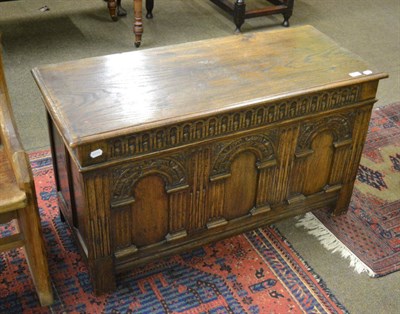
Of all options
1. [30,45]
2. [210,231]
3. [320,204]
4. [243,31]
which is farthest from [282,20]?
[210,231]

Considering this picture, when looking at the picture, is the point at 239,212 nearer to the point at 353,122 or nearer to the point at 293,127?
the point at 293,127

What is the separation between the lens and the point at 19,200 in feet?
5.41

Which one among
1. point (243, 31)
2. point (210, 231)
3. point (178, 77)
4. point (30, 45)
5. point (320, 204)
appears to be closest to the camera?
point (178, 77)

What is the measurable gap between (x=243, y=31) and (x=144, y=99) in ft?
8.23

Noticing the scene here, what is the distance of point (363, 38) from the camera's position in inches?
163

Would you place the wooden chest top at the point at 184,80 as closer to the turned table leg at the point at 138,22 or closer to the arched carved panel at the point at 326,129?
the arched carved panel at the point at 326,129

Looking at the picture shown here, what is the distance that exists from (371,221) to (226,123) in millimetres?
944

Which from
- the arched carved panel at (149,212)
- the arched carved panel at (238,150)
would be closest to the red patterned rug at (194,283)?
the arched carved panel at (149,212)

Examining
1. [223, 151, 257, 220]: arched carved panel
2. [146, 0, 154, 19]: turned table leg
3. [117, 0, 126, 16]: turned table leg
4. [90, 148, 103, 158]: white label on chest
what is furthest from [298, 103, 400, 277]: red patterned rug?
[117, 0, 126, 16]: turned table leg

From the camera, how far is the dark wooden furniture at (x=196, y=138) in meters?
1.72

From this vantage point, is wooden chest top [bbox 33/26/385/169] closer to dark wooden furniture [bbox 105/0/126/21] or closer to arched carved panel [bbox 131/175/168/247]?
arched carved panel [bbox 131/175/168/247]

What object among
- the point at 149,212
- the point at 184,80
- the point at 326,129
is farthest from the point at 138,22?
the point at 149,212

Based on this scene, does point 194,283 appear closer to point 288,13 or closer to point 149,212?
point 149,212

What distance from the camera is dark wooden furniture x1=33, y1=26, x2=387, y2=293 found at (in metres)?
1.72
